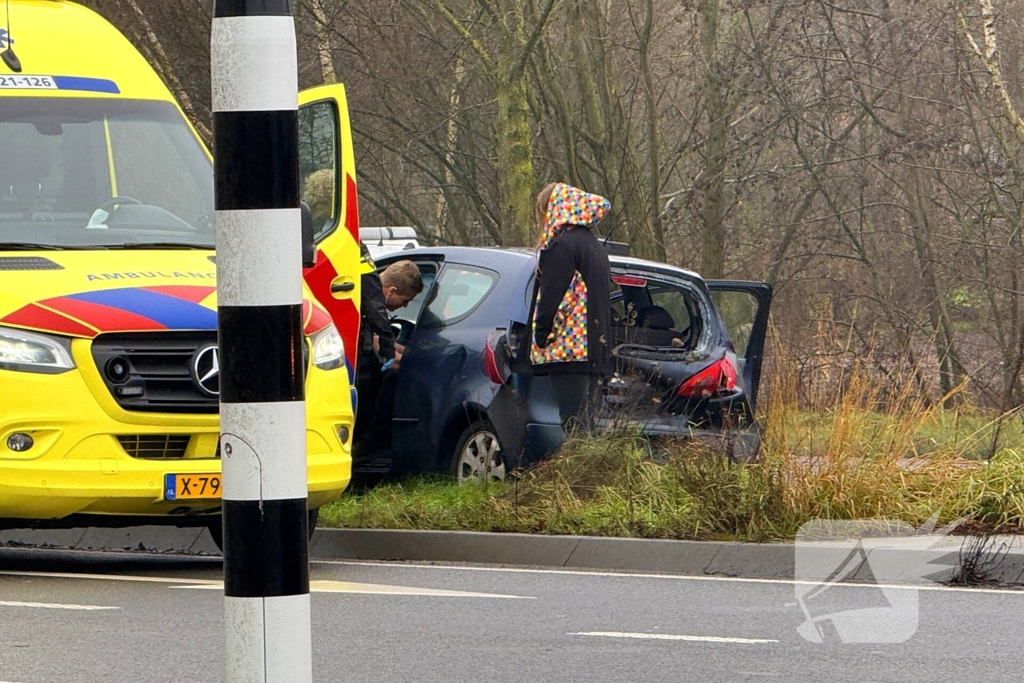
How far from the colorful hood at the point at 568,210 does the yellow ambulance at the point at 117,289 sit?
131 cm

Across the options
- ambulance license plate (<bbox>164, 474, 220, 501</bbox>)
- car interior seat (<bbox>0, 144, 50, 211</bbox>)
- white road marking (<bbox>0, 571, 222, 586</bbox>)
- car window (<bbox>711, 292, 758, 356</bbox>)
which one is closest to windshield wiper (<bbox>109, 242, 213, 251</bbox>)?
car interior seat (<bbox>0, 144, 50, 211</bbox>)

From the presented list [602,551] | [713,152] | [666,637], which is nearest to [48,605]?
[666,637]

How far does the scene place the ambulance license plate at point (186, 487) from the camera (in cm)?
830

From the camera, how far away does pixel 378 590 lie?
8539 millimetres

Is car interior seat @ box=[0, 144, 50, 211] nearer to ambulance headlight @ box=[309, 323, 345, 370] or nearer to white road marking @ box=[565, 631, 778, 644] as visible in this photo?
ambulance headlight @ box=[309, 323, 345, 370]

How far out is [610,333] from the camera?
10.7 metres

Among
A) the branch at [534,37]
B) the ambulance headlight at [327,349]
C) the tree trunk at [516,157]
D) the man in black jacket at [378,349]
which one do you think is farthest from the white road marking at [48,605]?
the tree trunk at [516,157]

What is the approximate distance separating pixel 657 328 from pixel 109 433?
394cm

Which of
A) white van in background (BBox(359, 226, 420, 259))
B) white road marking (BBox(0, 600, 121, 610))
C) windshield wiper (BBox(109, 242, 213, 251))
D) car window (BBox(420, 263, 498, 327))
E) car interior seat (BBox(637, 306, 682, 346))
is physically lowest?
white road marking (BBox(0, 600, 121, 610))

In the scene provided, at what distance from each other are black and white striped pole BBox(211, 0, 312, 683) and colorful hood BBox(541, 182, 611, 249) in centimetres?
762

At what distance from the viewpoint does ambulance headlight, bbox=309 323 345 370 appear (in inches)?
A: 347

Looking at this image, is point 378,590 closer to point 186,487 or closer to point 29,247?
point 186,487

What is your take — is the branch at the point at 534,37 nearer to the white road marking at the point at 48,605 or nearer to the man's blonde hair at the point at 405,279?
the man's blonde hair at the point at 405,279

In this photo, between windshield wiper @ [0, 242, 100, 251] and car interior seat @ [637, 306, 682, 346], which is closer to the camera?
windshield wiper @ [0, 242, 100, 251]
